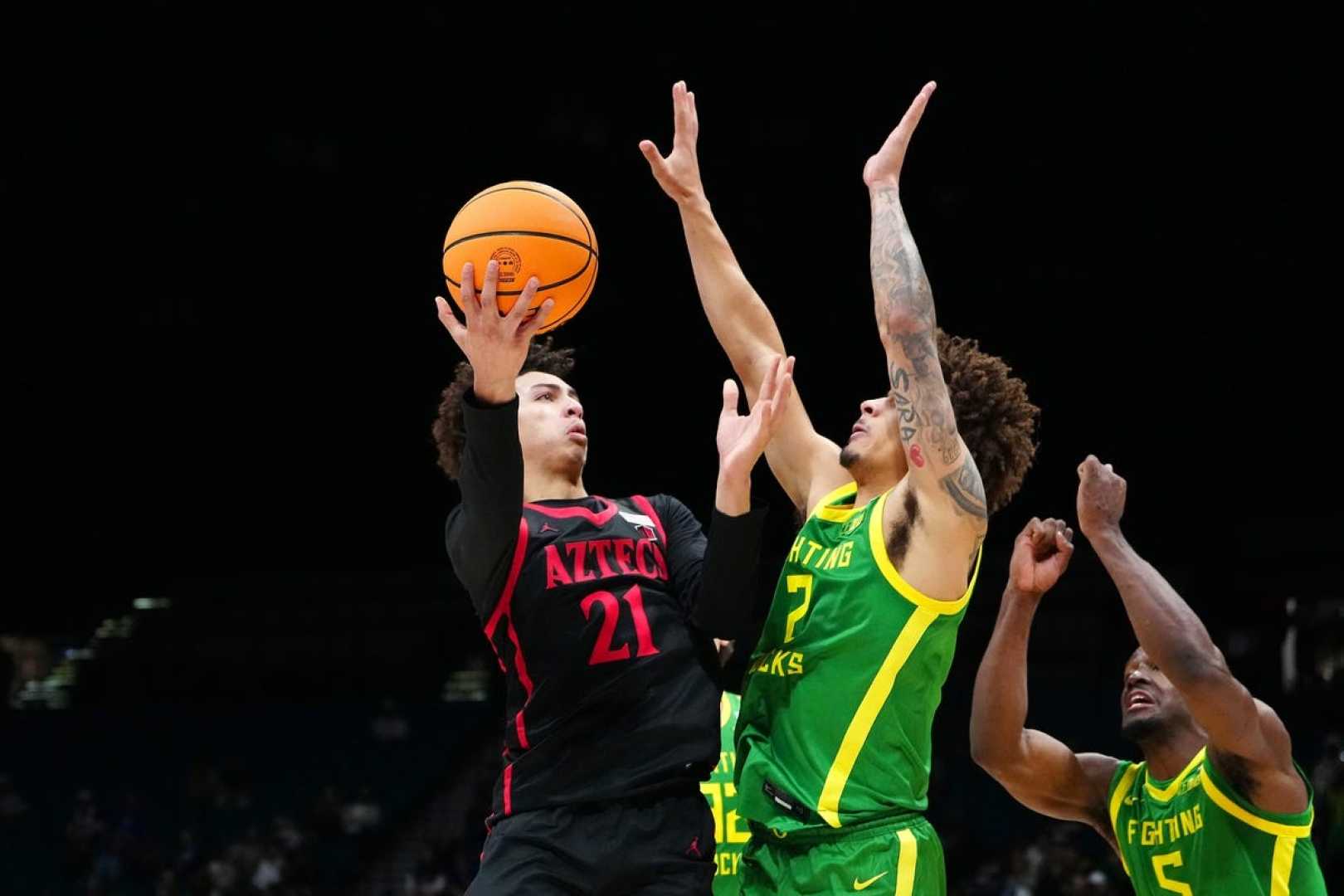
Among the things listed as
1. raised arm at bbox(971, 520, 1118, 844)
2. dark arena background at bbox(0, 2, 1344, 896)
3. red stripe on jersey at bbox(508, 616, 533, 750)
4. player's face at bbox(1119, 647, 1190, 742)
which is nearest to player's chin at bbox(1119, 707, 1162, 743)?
player's face at bbox(1119, 647, 1190, 742)

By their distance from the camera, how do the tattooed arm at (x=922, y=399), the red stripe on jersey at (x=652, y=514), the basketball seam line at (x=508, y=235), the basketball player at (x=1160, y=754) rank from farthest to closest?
the basketball player at (x=1160, y=754) < the red stripe on jersey at (x=652, y=514) < the basketball seam line at (x=508, y=235) < the tattooed arm at (x=922, y=399)

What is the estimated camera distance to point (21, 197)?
15.3 meters

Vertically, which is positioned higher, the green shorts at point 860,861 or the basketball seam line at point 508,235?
the basketball seam line at point 508,235

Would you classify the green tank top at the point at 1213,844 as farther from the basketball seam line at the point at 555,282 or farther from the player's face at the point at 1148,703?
the basketball seam line at the point at 555,282

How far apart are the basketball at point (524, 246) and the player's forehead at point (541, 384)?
1.14ft

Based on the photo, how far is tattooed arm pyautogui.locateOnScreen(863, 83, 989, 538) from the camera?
382cm

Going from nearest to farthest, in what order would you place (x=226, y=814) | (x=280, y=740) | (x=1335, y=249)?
(x=1335, y=249) < (x=226, y=814) < (x=280, y=740)

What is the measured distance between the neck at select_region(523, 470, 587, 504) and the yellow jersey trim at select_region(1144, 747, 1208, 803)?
2070 millimetres

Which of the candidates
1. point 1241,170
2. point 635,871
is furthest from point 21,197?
point 635,871

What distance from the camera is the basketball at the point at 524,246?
→ 12.8 feet

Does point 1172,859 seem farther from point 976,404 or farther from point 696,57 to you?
point 696,57

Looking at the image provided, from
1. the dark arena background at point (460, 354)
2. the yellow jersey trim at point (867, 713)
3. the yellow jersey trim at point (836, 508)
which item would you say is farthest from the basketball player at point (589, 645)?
the dark arena background at point (460, 354)

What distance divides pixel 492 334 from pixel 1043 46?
10694 millimetres

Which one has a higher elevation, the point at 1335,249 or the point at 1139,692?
the point at 1335,249
